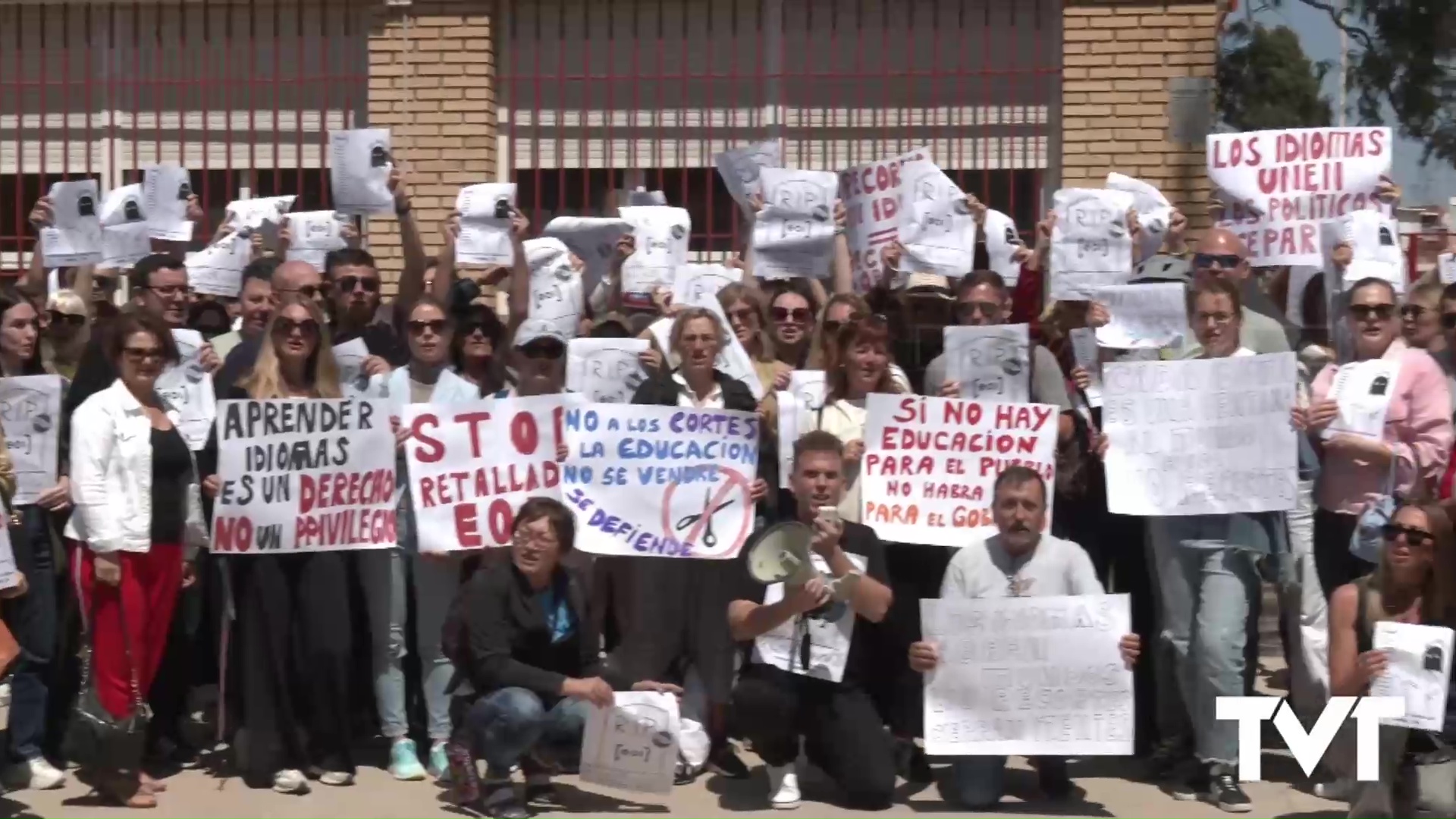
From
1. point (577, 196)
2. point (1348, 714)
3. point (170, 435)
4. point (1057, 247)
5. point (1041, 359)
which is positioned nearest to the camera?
point (1348, 714)

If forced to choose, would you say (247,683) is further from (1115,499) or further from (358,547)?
(1115,499)

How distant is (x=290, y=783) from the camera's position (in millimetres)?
7363

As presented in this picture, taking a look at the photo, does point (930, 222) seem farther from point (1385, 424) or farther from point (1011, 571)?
point (1385, 424)

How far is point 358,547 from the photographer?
7461 mm

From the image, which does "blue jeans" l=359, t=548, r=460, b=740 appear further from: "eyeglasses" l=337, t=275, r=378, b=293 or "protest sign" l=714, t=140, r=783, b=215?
"protest sign" l=714, t=140, r=783, b=215

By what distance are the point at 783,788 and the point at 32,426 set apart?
9.70 feet

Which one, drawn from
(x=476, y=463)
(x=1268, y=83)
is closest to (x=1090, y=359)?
(x=476, y=463)

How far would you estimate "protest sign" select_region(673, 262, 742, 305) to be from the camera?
27.5 feet

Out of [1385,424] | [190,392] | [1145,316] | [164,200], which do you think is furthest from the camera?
[164,200]

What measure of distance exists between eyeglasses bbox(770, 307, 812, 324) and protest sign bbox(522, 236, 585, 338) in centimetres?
108

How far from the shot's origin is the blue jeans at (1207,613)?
283 inches

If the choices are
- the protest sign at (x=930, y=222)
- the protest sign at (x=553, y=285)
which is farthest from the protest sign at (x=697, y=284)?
the protest sign at (x=930, y=222)

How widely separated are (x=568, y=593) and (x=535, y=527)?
310 mm

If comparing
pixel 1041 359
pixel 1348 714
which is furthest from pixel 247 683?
pixel 1348 714
